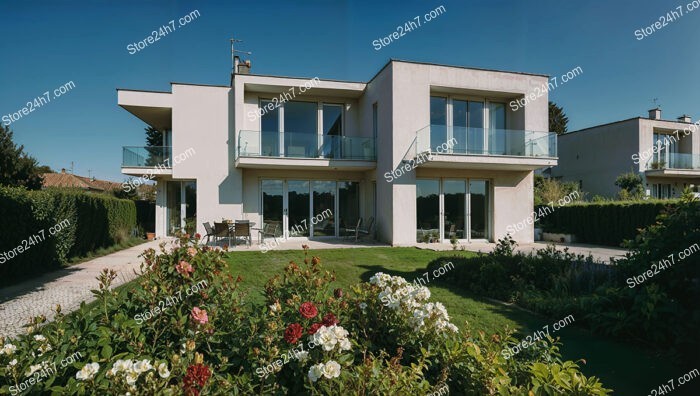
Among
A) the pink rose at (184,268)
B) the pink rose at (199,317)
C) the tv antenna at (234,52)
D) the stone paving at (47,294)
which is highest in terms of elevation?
the tv antenna at (234,52)

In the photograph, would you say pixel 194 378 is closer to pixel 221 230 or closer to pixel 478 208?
pixel 221 230

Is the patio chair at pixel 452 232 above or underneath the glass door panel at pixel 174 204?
underneath

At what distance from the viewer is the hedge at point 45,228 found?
7863mm

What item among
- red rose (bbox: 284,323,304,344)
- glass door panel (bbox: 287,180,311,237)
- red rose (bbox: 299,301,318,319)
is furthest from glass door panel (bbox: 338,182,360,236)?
red rose (bbox: 284,323,304,344)

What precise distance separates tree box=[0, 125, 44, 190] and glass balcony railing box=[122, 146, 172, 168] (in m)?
3.33

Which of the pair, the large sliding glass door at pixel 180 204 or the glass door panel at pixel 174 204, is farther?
the glass door panel at pixel 174 204

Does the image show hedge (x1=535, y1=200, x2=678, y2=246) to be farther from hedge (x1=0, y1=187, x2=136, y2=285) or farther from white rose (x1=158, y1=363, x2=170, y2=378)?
hedge (x1=0, y1=187, x2=136, y2=285)

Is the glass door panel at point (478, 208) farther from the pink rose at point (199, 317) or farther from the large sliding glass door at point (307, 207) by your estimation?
the pink rose at point (199, 317)

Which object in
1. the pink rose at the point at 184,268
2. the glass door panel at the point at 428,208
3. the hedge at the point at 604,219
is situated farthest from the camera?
the glass door panel at the point at 428,208

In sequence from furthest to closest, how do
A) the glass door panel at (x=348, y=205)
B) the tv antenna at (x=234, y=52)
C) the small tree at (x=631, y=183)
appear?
the small tree at (x=631, y=183), the tv antenna at (x=234, y=52), the glass door panel at (x=348, y=205)

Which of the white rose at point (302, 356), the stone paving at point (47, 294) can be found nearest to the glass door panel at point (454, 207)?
the stone paving at point (47, 294)

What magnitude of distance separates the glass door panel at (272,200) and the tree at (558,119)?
38.4 meters

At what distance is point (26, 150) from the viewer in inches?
526

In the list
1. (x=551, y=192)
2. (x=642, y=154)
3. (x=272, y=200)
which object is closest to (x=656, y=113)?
(x=642, y=154)
